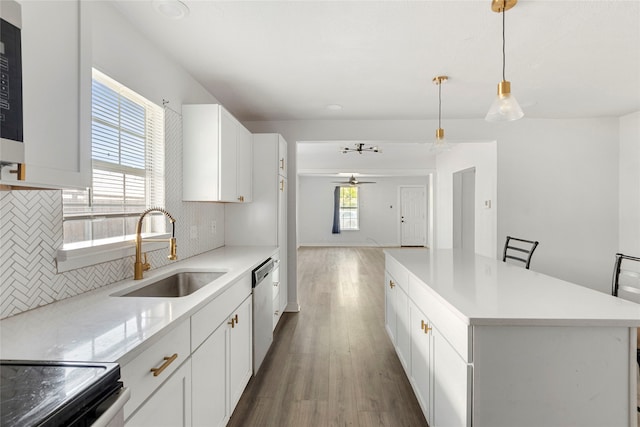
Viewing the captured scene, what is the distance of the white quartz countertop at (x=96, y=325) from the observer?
0.90 metres

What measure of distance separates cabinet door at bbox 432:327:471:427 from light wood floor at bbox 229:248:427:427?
52 centimetres

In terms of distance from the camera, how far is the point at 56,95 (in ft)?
3.16

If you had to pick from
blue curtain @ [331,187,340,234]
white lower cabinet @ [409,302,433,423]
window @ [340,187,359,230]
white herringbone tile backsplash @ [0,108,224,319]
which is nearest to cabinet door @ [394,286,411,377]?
white lower cabinet @ [409,302,433,423]

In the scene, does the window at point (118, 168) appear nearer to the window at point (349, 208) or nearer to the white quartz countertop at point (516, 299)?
the white quartz countertop at point (516, 299)

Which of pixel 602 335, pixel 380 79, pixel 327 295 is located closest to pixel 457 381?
pixel 602 335

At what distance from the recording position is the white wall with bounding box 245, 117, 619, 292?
155 inches

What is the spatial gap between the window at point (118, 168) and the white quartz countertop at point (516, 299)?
71.3 inches

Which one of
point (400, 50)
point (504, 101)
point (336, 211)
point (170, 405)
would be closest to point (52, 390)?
point (170, 405)

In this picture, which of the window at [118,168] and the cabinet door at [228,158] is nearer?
the window at [118,168]

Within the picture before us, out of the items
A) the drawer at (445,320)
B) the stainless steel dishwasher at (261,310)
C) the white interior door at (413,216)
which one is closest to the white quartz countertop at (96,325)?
the stainless steel dishwasher at (261,310)

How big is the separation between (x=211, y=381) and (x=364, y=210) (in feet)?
30.3

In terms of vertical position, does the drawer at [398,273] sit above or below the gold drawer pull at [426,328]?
above

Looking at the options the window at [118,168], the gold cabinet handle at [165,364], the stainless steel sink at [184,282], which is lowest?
the gold cabinet handle at [165,364]

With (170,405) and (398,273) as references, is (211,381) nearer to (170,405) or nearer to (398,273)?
(170,405)
